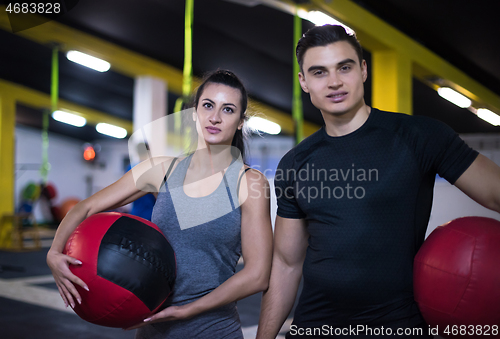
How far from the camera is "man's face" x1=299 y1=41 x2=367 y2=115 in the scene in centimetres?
119

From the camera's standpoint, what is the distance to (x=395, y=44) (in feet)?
18.4

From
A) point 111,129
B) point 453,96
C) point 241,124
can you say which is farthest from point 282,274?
point 111,129

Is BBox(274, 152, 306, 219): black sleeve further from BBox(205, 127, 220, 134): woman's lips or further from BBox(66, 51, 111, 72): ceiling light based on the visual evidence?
BBox(66, 51, 111, 72): ceiling light

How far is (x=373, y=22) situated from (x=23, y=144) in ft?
42.7

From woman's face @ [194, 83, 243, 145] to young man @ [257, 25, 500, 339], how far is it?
226 mm

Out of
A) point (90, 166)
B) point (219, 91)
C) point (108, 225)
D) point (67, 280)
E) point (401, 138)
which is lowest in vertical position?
point (67, 280)

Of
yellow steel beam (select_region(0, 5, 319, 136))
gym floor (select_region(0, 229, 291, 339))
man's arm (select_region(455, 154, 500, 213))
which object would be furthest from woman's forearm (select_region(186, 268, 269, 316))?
yellow steel beam (select_region(0, 5, 319, 136))

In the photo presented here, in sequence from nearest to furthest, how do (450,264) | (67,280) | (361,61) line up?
(450,264), (67,280), (361,61)

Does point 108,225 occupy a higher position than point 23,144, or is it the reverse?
point 23,144

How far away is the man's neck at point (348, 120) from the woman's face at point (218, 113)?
0.97ft

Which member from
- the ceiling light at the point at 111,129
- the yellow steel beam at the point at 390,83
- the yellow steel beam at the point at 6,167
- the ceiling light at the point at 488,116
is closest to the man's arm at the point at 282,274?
the yellow steel beam at the point at 390,83

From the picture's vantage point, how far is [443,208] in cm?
488

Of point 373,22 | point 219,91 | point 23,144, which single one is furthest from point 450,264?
point 23,144

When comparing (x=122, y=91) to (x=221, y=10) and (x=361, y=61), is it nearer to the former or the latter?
(x=221, y=10)
